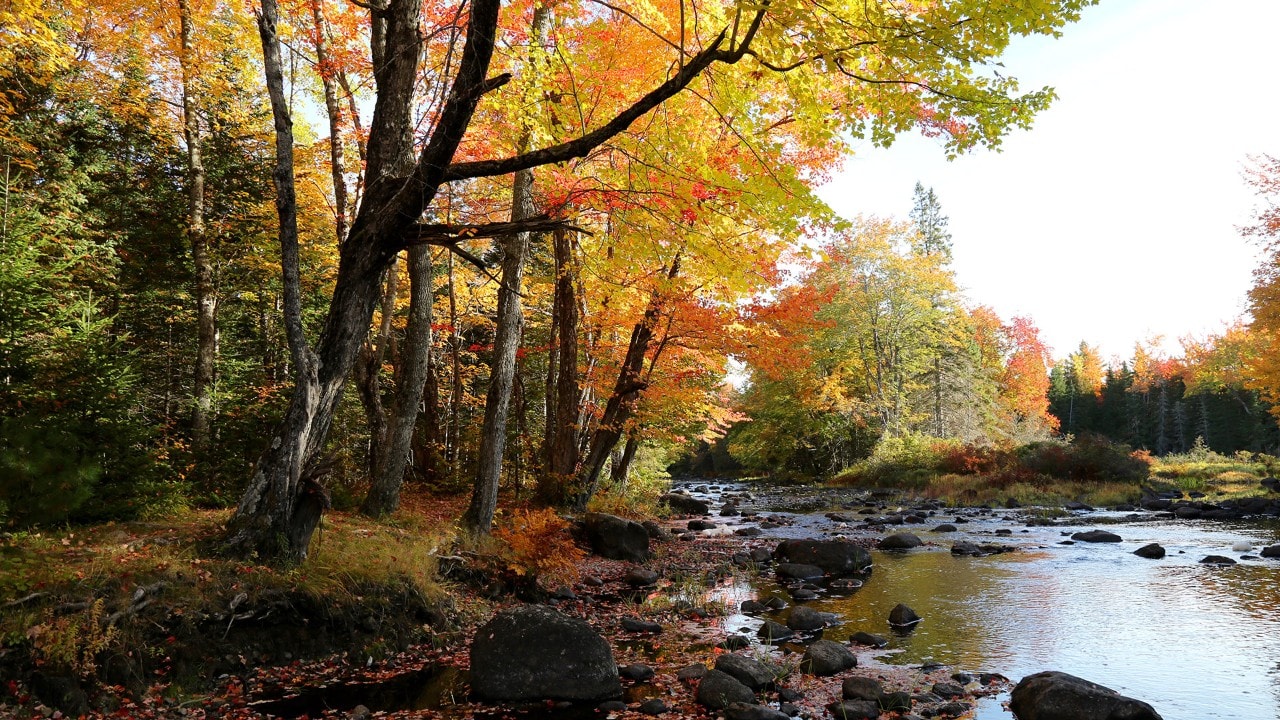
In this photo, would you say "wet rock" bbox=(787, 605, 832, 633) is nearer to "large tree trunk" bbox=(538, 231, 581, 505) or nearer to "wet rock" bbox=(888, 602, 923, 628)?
"wet rock" bbox=(888, 602, 923, 628)

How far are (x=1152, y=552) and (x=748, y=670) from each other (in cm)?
1111

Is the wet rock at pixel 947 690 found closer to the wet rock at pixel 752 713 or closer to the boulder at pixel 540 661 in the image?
the wet rock at pixel 752 713

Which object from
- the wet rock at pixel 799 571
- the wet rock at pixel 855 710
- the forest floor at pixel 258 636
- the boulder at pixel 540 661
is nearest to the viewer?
the forest floor at pixel 258 636

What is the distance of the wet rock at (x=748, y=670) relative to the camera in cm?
619

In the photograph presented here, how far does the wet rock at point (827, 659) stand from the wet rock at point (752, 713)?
1.27 m

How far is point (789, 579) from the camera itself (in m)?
11.5

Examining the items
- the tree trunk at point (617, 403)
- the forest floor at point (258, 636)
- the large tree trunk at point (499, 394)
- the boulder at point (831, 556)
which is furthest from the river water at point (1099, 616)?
the tree trunk at point (617, 403)

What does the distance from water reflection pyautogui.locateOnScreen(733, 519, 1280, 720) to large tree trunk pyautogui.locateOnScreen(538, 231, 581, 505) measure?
5.16 meters

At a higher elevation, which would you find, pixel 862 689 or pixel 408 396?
pixel 408 396

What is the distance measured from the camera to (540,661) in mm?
6137

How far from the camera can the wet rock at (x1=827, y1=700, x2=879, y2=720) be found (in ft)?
17.9

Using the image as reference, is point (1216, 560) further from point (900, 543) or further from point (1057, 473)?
point (1057, 473)

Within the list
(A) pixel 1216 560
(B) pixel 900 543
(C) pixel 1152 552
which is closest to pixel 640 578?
(B) pixel 900 543

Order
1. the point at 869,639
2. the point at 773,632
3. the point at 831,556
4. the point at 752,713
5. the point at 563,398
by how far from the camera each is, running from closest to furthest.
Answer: the point at 752,713 → the point at 869,639 → the point at 773,632 → the point at 831,556 → the point at 563,398
